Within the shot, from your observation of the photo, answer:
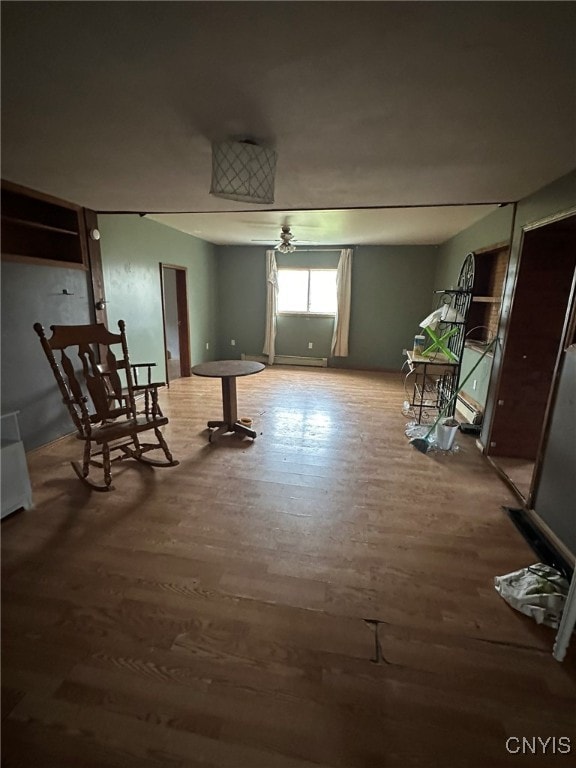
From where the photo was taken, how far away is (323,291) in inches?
269

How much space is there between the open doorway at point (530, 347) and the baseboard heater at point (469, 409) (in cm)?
65

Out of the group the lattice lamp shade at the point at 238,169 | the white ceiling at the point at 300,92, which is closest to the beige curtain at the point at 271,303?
the white ceiling at the point at 300,92

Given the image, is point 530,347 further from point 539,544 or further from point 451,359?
point 539,544

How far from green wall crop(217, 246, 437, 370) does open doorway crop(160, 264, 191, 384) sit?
1.07 metres

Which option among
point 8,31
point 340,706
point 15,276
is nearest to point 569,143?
point 8,31

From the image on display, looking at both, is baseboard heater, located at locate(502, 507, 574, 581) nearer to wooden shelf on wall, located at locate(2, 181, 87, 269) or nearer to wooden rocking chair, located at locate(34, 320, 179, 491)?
wooden rocking chair, located at locate(34, 320, 179, 491)

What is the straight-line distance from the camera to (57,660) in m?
1.32

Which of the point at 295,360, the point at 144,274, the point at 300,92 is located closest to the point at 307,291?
the point at 295,360

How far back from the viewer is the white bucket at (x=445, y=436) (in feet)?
10.4

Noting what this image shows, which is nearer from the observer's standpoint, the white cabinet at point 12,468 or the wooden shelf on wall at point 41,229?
the white cabinet at point 12,468

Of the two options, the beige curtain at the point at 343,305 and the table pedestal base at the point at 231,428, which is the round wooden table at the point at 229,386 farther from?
the beige curtain at the point at 343,305

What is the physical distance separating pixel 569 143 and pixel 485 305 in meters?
2.50

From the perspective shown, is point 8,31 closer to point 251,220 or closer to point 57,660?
point 57,660

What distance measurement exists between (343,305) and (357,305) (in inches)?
11.2
